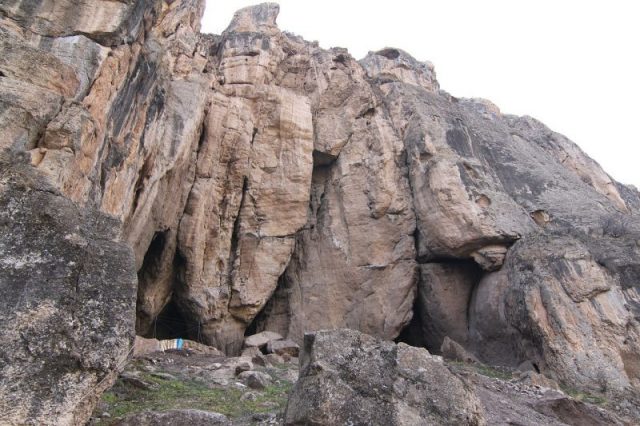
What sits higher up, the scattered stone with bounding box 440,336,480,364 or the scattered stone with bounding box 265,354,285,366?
the scattered stone with bounding box 440,336,480,364

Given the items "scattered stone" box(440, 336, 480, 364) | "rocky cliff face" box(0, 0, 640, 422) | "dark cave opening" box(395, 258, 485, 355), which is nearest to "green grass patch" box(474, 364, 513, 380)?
"scattered stone" box(440, 336, 480, 364)

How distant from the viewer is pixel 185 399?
8.68 metres

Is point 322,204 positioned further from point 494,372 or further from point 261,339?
point 494,372

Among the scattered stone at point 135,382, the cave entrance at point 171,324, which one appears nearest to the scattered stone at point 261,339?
the cave entrance at point 171,324

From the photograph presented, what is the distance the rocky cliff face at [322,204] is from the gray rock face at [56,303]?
143 inches

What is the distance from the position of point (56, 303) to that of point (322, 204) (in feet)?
55.1

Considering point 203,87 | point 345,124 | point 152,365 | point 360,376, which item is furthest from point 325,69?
point 360,376

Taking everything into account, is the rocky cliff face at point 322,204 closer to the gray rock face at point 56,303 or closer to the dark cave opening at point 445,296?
the dark cave opening at point 445,296

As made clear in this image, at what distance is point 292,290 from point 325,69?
467 inches

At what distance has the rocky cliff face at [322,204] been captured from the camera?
12961 millimetres

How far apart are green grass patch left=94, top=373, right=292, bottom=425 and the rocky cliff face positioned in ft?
13.2

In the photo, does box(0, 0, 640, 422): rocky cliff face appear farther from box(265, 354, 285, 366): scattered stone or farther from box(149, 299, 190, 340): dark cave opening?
box(265, 354, 285, 366): scattered stone

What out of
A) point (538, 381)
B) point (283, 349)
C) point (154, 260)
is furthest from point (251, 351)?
point (538, 381)

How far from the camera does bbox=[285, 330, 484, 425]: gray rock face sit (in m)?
5.65
